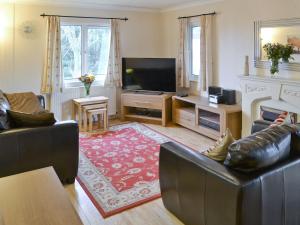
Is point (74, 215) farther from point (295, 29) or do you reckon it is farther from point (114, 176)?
point (295, 29)

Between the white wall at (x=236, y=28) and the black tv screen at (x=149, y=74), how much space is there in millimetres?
879

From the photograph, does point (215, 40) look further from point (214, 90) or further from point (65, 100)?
point (65, 100)

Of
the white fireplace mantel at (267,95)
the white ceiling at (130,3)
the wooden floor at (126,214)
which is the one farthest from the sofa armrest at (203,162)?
the white ceiling at (130,3)

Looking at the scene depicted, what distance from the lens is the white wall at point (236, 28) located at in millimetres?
3842

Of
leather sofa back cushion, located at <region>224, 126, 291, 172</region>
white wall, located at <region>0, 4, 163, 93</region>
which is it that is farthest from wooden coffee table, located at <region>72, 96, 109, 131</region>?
leather sofa back cushion, located at <region>224, 126, 291, 172</region>

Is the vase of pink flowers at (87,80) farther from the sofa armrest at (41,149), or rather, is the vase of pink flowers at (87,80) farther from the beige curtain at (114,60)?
the sofa armrest at (41,149)

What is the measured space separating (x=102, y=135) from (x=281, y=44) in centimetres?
314

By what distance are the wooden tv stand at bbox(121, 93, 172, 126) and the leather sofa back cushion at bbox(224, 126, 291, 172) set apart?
353cm

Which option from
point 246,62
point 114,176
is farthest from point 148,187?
point 246,62

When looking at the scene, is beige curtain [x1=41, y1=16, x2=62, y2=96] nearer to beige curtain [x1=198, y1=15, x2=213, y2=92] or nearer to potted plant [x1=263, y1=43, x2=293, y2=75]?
beige curtain [x1=198, y1=15, x2=213, y2=92]

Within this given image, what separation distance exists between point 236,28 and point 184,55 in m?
1.30

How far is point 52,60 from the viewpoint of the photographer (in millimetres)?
5113

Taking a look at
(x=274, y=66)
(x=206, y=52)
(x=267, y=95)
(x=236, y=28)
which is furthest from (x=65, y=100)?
(x=274, y=66)

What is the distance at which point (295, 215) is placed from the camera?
2.07m
